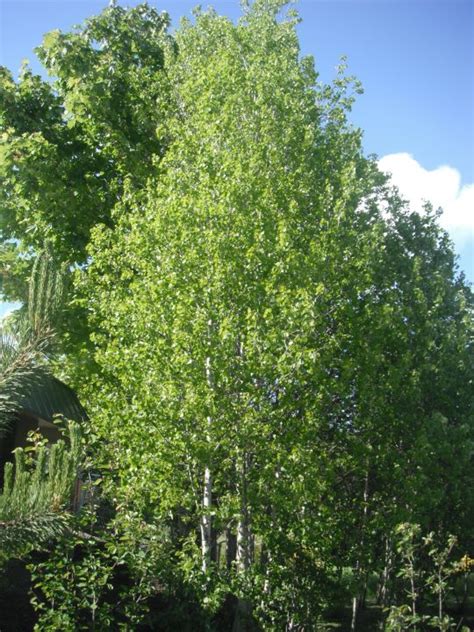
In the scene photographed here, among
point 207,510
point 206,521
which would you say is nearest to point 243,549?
point 206,521

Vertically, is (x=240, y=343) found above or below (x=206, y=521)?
above

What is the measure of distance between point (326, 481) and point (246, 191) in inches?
175

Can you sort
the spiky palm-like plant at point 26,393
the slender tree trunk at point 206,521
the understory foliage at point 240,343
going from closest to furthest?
1. the spiky palm-like plant at point 26,393
2. the understory foliage at point 240,343
3. the slender tree trunk at point 206,521

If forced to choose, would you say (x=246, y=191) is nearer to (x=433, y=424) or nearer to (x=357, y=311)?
(x=357, y=311)

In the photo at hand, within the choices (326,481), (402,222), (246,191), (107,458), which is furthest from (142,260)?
(402,222)

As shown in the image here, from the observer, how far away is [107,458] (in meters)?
10.9

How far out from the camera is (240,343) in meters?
9.77

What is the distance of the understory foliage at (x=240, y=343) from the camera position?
8.68 m

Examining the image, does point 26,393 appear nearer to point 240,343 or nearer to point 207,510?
point 207,510

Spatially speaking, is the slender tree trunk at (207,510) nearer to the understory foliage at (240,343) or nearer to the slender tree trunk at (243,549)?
the understory foliage at (240,343)

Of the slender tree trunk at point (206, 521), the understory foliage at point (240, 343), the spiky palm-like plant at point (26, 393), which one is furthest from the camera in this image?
the slender tree trunk at point (206, 521)

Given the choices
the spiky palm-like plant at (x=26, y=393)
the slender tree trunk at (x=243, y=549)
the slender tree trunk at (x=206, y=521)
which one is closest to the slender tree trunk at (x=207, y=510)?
the slender tree trunk at (x=206, y=521)

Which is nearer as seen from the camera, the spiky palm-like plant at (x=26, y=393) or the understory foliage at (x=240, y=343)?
the spiky palm-like plant at (x=26, y=393)

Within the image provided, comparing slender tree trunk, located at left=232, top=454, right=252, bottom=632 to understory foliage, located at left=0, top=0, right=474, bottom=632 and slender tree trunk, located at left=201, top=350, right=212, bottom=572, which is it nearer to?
understory foliage, located at left=0, top=0, right=474, bottom=632
